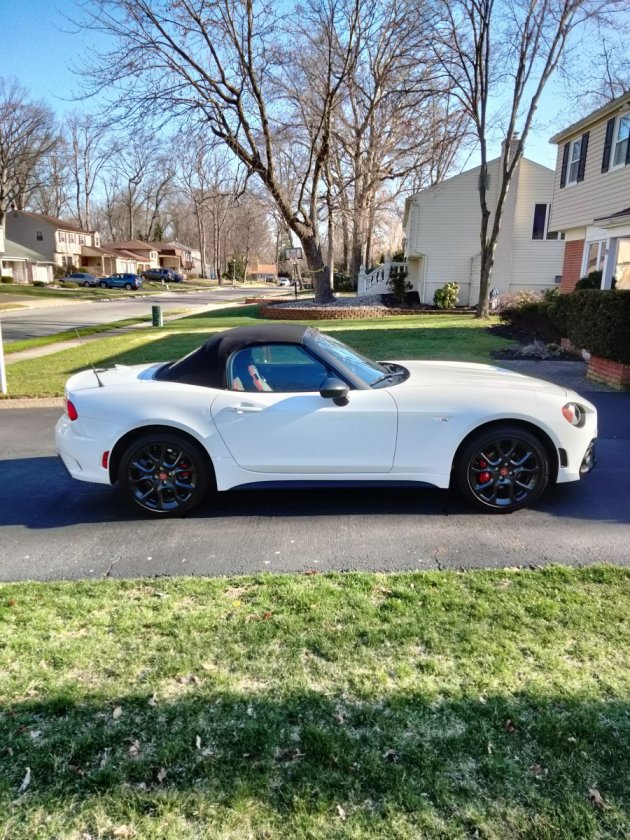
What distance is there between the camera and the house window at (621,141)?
15070 mm

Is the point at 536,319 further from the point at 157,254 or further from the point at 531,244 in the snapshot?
the point at 157,254

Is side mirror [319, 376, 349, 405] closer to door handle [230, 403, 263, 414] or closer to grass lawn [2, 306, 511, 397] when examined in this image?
door handle [230, 403, 263, 414]

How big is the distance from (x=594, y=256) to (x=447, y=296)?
9.29 meters

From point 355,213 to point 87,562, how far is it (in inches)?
1218

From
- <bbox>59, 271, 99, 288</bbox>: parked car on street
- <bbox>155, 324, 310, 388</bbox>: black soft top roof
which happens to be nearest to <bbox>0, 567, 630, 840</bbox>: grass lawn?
<bbox>155, 324, 310, 388</bbox>: black soft top roof

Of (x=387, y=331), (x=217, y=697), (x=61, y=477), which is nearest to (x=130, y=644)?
(x=217, y=697)

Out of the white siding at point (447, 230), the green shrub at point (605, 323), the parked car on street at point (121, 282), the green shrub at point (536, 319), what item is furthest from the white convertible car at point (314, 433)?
the parked car on street at point (121, 282)

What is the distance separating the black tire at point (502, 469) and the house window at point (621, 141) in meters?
14.1

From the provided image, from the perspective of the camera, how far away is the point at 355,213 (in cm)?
3212

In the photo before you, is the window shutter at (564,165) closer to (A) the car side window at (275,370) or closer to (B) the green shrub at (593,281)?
(B) the green shrub at (593,281)

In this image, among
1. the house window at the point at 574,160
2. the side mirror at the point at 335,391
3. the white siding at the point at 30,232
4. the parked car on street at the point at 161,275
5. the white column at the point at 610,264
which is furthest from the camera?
the parked car on street at the point at 161,275

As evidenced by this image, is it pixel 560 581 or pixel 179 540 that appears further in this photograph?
pixel 179 540

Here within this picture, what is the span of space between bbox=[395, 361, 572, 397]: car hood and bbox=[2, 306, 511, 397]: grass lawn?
6916 mm

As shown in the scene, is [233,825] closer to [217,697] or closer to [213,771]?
[213,771]
